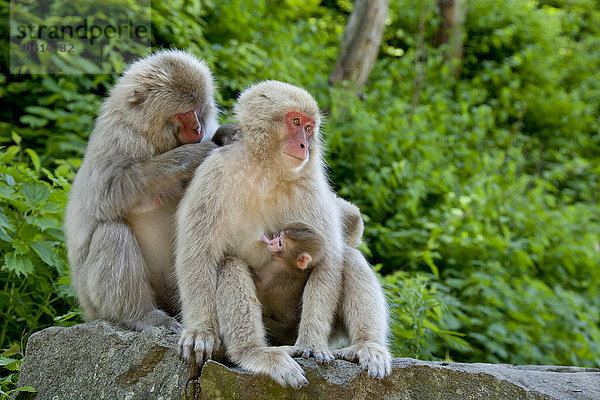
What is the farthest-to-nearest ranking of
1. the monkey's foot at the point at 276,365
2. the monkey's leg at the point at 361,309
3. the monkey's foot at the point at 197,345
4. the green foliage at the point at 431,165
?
the green foliage at the point at 431,165, the monkey's leg at the point at 361,309, the monkey's foot at the point at 197,345, the monkey's foot at the point at 276,365

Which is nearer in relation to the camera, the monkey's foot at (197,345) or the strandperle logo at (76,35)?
the monkey's foot at (197,345)

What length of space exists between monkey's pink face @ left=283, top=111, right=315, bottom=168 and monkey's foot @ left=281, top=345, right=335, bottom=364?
1.02m

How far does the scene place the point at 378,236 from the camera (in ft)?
24.4

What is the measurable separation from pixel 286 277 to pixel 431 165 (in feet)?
17.8

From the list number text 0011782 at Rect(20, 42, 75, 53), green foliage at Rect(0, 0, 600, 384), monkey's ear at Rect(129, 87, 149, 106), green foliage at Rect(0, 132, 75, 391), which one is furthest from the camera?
number text 0011782 at Rect(20, 42, 75, 53)

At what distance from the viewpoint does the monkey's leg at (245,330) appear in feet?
10.0

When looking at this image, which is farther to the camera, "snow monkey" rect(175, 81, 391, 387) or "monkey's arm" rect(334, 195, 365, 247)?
"monkey's arm" rect(334, 195, 365, 247)

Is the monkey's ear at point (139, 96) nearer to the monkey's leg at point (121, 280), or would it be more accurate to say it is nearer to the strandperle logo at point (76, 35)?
the monkey's leg at point (121, 280)

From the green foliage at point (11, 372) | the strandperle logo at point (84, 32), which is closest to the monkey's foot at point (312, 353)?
the green foliage at point (11, 372)

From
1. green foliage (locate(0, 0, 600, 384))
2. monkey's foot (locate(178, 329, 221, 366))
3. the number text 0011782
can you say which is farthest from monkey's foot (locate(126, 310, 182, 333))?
the number text 0011782

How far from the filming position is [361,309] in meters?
3.58

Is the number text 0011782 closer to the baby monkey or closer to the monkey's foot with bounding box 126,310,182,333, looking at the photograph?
the monkey's foot with bounding box 126,310,182,333

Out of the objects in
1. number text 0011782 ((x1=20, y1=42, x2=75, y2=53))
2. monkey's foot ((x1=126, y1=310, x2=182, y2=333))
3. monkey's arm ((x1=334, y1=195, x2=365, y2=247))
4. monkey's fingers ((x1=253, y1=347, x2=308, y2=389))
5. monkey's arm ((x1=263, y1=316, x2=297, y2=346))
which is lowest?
monkey's foot ((x1=126, y1=310, x2=182, y2=333))

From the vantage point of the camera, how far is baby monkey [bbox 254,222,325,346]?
3510mm
